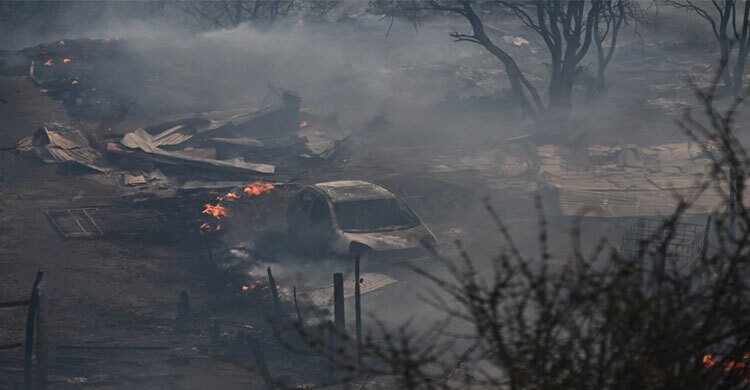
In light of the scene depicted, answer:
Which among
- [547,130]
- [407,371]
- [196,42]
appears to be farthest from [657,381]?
[196,42]

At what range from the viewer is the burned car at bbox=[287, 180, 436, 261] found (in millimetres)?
11867

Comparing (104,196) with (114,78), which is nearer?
(104,196)

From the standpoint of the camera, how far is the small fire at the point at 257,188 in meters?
16.8

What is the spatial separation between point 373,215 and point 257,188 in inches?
199

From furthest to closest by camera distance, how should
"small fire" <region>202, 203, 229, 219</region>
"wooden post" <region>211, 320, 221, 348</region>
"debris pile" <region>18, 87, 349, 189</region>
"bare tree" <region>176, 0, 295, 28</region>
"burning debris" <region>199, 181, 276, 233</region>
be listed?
"bare tree" <region>176, 0, 295, 28</region> → "debris pile" <region>18, 87, 349, 189</region> → "small fire" <region>202, 203, 229, 219</region> → "burning debris" <region>199, 181, 276, 233</region> → "wooden post" <region>211, 320, 221, 348</region>

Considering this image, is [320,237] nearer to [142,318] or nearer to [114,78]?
[142,318]

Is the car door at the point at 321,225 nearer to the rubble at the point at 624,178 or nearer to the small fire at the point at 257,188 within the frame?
the small fire at the point at 257,188

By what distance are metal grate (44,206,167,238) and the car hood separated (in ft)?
16.5

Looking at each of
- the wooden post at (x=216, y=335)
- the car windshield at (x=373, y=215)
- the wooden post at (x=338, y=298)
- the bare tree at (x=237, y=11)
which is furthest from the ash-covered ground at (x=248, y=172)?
the bare tree at (x=237, y=11)

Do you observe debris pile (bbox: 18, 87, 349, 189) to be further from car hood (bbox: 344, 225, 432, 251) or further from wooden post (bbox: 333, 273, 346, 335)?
wooden post (bbox: 333, 273, 346, 335)

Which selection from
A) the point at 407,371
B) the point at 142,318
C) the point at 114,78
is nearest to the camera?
the point at 407,371

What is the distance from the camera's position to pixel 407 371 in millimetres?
3264

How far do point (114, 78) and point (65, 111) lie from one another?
4.03 meters

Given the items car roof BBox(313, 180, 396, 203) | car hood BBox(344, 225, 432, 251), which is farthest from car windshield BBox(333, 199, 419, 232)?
car hood BBox(344, 225, 432, 251)
